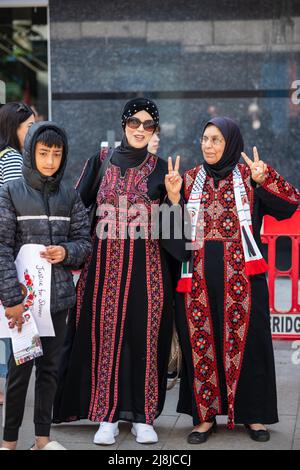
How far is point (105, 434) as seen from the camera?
4531 millimetres

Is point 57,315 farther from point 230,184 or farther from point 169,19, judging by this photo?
point 169,19

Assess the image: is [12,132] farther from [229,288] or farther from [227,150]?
[229,288]

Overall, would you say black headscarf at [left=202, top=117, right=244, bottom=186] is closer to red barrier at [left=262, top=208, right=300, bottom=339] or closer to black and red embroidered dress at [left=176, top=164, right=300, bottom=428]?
black and red embroidered dress at [left=176, top=164, right=300, bottom=428]

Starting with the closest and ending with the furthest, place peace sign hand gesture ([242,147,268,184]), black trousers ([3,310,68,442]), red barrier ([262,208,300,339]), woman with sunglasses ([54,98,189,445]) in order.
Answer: black trousers ([3,310,68,442]) < peace sign hand gesture ([242,147,268,184]) < woman with sunglasses ([54,98,189,445]) < red barrier ([262,208,300,339])

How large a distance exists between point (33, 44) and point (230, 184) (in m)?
5.84

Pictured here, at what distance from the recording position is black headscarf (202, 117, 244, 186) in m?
4.55

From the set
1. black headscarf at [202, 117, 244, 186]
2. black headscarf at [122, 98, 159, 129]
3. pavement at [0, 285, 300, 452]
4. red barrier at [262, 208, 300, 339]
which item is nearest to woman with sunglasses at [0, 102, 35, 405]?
pavement at [0, 285, 300, 452]

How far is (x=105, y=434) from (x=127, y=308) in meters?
0.67

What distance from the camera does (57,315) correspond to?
4.16 meters

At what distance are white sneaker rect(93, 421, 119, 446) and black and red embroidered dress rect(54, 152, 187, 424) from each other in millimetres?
37

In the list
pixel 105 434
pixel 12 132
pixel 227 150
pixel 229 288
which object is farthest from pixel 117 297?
pixel 12 132

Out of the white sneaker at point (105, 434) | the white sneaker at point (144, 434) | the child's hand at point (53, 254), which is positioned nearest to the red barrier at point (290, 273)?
the white sneaker at point (144, 434)

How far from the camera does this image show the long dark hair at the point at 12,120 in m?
5.14

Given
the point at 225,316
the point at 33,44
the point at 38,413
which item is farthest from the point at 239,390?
the point at 33,44
